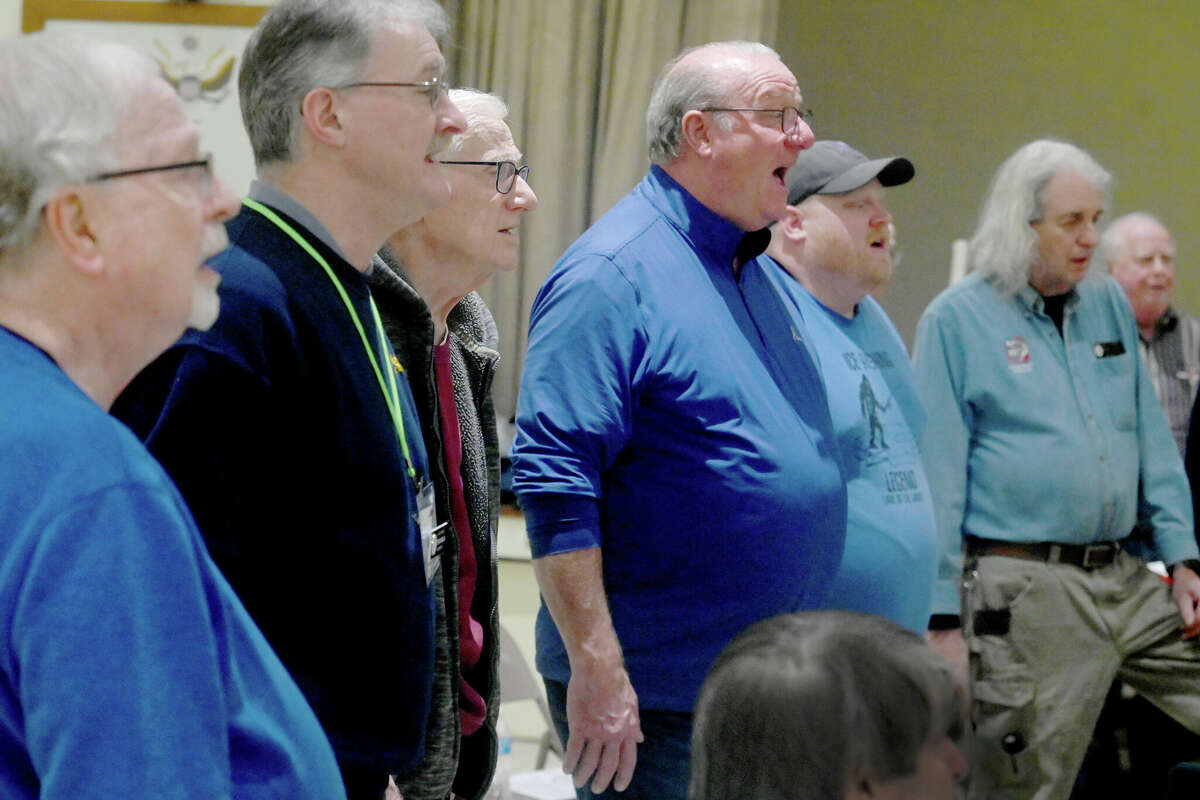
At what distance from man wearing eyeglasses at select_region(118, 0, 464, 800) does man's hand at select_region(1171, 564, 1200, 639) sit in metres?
2.45

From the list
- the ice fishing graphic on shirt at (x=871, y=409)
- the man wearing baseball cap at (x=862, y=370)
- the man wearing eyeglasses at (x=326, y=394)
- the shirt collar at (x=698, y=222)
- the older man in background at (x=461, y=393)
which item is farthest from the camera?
the ice fishing graphic on shirt at (x=871, y=409)

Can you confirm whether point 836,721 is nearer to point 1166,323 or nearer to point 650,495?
point 650,495

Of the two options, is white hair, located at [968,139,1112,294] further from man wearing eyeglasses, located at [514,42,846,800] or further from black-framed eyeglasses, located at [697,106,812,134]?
man wearing eyeglasses, located at [514,42,846,800]

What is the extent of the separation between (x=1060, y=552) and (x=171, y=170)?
2.76 m

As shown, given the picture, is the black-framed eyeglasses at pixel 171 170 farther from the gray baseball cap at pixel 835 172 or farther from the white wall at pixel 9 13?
the white wall at pixel 9 13

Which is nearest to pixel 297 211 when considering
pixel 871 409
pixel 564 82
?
pixel 871 409

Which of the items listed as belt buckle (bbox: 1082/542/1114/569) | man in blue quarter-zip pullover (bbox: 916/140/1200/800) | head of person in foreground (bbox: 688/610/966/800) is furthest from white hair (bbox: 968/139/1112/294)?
head of person in foreground (bbox: 688/610/966/800)

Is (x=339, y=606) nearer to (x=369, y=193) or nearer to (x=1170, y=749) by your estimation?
(x=369, y=193)

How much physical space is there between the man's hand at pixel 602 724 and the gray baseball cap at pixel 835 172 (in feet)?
4.30

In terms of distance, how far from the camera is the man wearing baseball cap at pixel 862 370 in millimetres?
2504

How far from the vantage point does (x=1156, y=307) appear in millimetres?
4938

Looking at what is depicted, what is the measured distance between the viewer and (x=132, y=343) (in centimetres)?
102

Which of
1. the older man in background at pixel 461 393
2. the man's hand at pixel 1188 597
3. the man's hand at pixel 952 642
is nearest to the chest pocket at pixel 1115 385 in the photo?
the man's hand at pixel 1188 597

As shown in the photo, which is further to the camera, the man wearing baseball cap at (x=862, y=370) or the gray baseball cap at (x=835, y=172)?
the gray baseball cap at (x=835, y=172)
